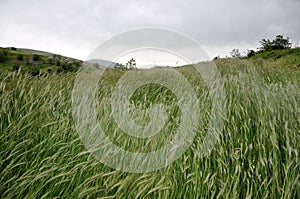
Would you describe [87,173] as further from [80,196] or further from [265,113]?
[265,113]

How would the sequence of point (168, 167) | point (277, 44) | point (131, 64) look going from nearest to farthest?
1. point (168, 167)
2. point (131, 64)
3. point (277, 44)

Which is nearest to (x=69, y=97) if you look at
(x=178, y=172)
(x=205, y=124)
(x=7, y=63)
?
(x=205, y=124)

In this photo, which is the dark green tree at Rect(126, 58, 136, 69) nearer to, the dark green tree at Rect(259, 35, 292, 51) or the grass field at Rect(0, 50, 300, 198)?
the grass field at Rect(0, 50, 300, 198)

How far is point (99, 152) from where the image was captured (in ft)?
6.51

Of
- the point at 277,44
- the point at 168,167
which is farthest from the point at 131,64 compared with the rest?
the point at 277,44

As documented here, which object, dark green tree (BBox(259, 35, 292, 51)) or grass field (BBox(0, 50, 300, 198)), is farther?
dark green tree (BBox(259, 35, 292, 51))

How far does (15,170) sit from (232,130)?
1.62 metres

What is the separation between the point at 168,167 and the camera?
72.3 inches

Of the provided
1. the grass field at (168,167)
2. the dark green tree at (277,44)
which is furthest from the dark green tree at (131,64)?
the dark green tree at (277,44)

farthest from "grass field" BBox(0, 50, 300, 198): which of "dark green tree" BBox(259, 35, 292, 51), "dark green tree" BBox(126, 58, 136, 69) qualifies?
"dark green tree" BBox(259, 35, 292, 51)

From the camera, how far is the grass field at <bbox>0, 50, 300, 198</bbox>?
5.34ft

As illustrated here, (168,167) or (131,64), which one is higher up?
(131,64)

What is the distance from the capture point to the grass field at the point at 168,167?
1.63 metres

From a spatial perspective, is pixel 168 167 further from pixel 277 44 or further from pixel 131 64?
pixel 277 44
